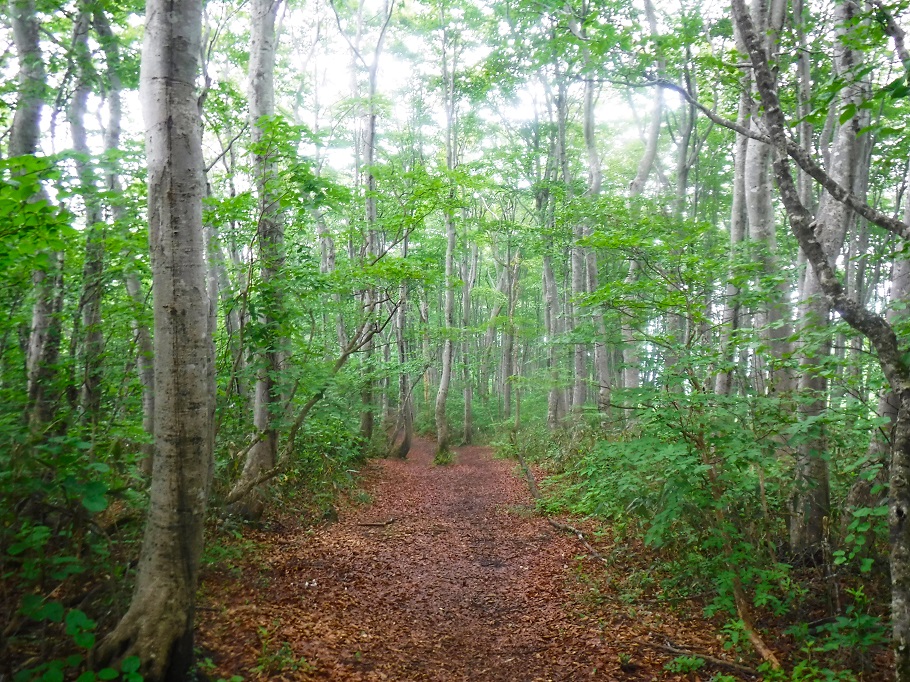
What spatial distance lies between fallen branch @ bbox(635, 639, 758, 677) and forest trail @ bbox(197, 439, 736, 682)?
0.28 feet

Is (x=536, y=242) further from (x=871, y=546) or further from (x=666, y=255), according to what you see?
(x=871, y=546)

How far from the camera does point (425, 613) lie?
5012 mm

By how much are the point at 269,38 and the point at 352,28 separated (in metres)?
10.7

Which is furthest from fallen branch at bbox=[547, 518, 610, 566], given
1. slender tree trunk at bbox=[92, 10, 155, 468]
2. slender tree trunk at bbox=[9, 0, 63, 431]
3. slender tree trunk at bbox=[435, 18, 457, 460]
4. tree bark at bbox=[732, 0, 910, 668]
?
slender tree trunk at bbox=[435, 18, 457, 460]

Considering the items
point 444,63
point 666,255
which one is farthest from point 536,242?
point 666,255

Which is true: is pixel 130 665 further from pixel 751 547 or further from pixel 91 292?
pixel 751 547

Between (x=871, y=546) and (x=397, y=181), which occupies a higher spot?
(x=397, y=181)

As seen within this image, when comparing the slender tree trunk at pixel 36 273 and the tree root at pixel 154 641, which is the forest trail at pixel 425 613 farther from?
the slender tree trunk at pixel 36 273

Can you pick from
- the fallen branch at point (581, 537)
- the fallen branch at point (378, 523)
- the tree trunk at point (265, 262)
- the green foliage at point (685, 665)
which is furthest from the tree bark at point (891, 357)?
the fallen branch at point (378, 523)

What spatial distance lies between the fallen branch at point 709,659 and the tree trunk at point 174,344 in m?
3.61

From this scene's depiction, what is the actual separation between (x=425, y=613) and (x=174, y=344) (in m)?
3.70

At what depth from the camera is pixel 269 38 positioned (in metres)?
7.09

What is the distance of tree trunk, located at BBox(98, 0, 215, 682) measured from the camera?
9.90 feet

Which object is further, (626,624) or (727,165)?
(727,165)
